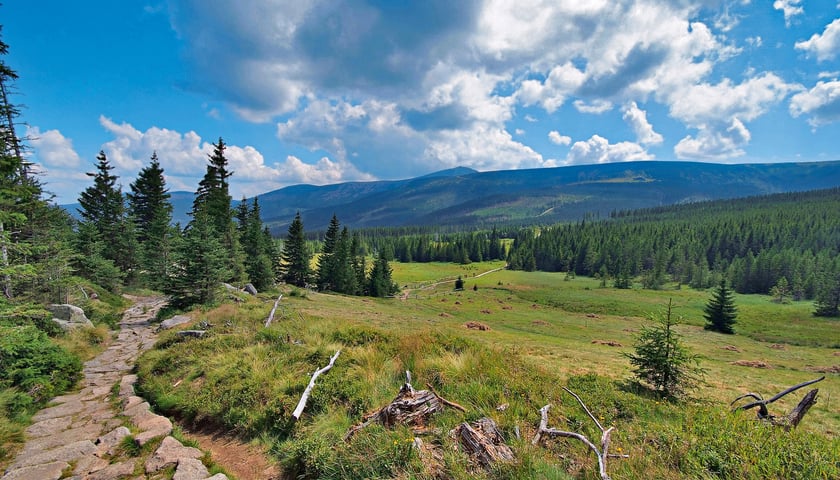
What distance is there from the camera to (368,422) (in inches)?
245

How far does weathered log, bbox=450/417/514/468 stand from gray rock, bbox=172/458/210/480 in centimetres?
462

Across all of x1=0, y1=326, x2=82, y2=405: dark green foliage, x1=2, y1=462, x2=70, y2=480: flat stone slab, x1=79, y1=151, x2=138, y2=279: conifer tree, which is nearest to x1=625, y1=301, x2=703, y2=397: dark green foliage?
x1=2, y1=462, x2=70, y2=480: flat stone slab

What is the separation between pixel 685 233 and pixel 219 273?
177 meters

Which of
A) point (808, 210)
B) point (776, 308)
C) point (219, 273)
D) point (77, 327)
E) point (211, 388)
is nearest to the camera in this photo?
point (211, 388)

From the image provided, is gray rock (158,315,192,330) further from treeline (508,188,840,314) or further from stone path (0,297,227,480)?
treeline (508,188,840,314)

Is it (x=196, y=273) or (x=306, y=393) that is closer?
(x=306, y=393)

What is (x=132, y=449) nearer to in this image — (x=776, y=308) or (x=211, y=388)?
(x=211, y=388)

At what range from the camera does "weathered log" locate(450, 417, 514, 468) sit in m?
4.78

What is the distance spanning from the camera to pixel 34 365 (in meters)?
9.68

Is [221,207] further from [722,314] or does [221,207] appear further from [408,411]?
[722,314]

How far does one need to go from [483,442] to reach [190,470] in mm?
5386

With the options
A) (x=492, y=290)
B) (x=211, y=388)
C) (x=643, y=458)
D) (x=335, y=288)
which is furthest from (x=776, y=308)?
(x=211, y=388)

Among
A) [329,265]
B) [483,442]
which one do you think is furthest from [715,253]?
[483,442]

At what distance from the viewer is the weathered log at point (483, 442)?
4.78 m
